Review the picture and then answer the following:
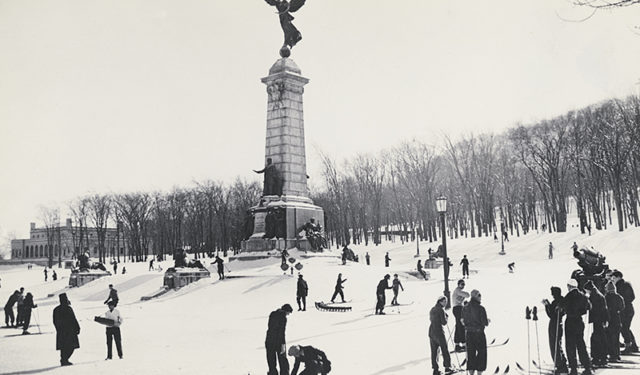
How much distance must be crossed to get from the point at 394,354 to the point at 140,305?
1641cm

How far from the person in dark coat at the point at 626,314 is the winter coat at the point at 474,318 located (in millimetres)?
3336

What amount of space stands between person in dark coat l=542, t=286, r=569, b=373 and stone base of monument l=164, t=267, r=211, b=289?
67.8 feet

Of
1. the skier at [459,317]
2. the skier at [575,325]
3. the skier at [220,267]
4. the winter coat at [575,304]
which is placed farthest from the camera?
the skier at [220,267]

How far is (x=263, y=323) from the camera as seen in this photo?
54.3 ft

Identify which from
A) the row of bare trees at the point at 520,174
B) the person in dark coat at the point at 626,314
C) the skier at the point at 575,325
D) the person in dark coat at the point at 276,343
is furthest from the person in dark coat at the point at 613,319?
the row of bare trees at the point at 520,174

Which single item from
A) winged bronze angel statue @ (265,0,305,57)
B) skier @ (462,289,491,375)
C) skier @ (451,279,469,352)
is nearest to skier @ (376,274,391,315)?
skier @ (451,279,469,352)

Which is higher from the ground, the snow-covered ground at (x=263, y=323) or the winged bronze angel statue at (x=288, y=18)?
the winged bronze angel statue at (x=288, y=18)

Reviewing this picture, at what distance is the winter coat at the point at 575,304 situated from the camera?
346 inches

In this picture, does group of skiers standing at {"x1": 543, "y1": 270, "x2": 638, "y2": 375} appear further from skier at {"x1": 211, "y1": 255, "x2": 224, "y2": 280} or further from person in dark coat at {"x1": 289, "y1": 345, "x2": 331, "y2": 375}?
skier at {"x1": 211, "y1": 255, "x2": 224, "y2": 280}

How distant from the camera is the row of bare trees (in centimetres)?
4478

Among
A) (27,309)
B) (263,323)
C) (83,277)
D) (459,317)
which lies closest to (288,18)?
(83,277)

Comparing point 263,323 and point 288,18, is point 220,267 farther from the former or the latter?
point 288,18

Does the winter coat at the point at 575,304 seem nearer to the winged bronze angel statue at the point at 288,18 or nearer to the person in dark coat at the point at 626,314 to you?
the person in dark coat at the point at 626,314

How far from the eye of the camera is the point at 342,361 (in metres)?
10.2
